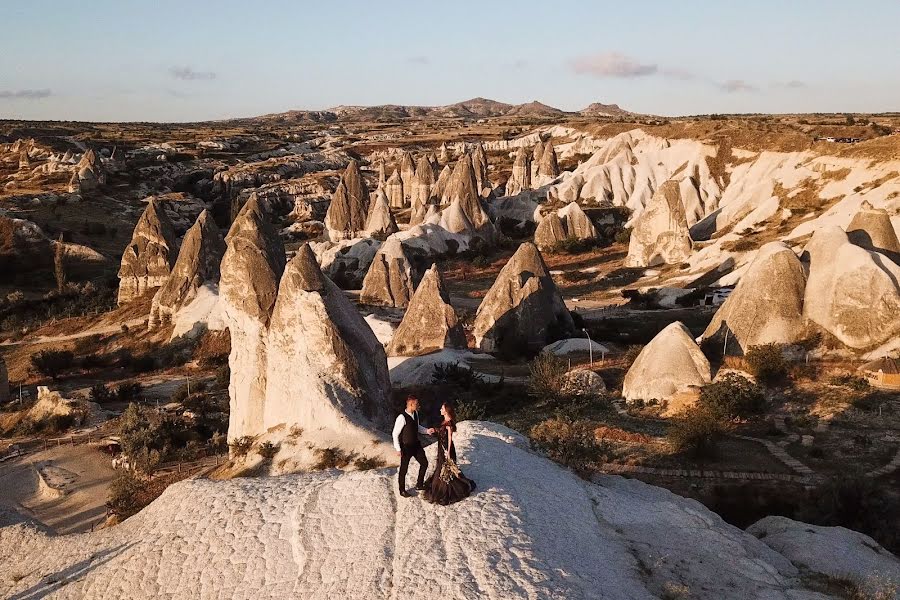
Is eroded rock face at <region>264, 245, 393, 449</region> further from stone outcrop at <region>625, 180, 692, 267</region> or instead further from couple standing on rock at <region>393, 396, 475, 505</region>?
stone outcrop at <region>625, 180, 692, 267</region>

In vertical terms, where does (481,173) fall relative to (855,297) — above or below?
above

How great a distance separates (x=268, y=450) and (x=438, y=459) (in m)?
5.46

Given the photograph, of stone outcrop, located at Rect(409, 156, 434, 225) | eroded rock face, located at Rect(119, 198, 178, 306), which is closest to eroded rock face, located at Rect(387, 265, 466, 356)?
eroded rock face, located at Rect(119, 198, 178, 306)

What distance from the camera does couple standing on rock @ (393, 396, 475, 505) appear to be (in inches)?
338

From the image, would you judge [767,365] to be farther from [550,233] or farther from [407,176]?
[407,176]

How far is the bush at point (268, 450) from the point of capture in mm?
13000

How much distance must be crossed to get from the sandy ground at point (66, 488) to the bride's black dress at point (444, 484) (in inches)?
391

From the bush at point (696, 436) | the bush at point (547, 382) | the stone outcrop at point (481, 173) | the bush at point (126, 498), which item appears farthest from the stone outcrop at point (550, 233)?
the bush at point (126, 498)

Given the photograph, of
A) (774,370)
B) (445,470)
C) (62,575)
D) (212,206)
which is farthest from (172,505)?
(212,206)

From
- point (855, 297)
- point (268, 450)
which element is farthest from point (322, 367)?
point (855, 297)

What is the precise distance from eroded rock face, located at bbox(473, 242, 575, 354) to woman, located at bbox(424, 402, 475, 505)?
54.9 ft

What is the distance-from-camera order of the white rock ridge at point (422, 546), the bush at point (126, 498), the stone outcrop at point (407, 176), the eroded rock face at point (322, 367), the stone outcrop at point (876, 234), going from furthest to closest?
the stone outcrop at point (407, 176)
the stone outcrop at point (876, 234)
the bush at point (126, 498)
the eroded rock face at point (322, 367)
the white rock ridge at point (422, 546)

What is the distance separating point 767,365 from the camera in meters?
19.5

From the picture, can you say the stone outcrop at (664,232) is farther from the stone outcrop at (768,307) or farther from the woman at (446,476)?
the woman at (446,476)
